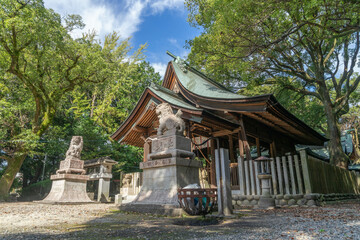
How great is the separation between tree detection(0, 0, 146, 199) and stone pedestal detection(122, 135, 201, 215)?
365 inches

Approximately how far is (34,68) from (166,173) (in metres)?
13.3

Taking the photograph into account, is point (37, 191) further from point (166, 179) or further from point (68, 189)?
point (166, 179)

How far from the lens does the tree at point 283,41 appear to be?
26.0 feet

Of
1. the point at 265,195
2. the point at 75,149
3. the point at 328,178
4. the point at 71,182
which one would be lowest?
the point at 265,195

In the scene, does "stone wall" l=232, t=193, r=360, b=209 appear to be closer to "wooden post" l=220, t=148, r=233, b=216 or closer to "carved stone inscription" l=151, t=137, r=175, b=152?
"wooden post" l=220, t=148, r=233, b=216

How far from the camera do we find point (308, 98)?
25.6m

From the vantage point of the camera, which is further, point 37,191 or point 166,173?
point 37,191

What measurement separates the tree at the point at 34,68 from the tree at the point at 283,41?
791 cm

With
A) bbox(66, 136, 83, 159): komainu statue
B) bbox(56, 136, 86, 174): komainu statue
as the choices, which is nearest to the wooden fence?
bbox(56, 136, 86, 174): komainu statue

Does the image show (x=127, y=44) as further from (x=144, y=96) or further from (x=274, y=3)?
(x=274, y=3)

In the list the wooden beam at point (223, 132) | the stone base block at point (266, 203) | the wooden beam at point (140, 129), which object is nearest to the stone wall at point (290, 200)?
the stone base block at point (266, 203)

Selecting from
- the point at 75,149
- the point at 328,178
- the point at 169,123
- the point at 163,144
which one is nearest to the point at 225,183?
the point at 163,144

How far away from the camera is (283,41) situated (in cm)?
1126

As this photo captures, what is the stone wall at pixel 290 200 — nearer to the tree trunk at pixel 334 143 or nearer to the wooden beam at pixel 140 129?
the tree trunk at pixel 334 143
